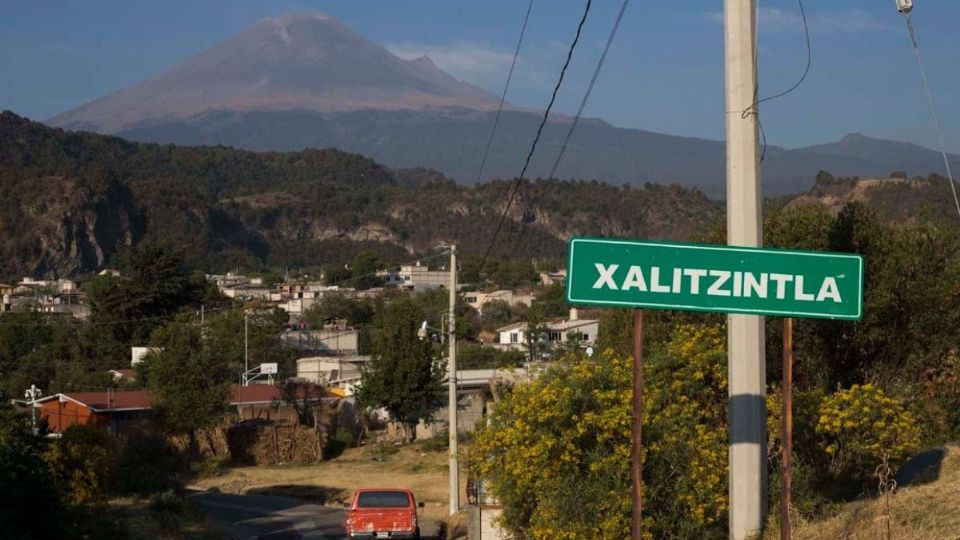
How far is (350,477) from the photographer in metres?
46.3

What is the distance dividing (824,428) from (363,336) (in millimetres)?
86348

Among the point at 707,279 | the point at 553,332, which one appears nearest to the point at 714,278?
the point at 707,279

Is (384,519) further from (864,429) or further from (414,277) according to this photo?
(414,277)

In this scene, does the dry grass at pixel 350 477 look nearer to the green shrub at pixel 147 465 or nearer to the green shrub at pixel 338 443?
the green shrub at pixel 338 443

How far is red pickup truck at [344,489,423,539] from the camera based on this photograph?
28031 millimetres

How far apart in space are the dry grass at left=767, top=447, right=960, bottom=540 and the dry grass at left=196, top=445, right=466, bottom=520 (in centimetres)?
2352

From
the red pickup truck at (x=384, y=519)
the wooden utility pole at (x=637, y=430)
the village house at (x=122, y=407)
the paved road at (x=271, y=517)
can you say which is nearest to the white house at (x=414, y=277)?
the village house at (x=122, y=407)

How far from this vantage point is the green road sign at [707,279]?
887cm

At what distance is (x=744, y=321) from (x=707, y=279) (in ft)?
6.97

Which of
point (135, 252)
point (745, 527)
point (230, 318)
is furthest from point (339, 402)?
point (745, 527)

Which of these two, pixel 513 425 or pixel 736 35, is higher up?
pixel 736 35

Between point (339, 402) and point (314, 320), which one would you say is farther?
point (314, 320)

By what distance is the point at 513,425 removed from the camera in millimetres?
17594

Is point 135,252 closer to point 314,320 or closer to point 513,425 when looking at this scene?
point 314,320
